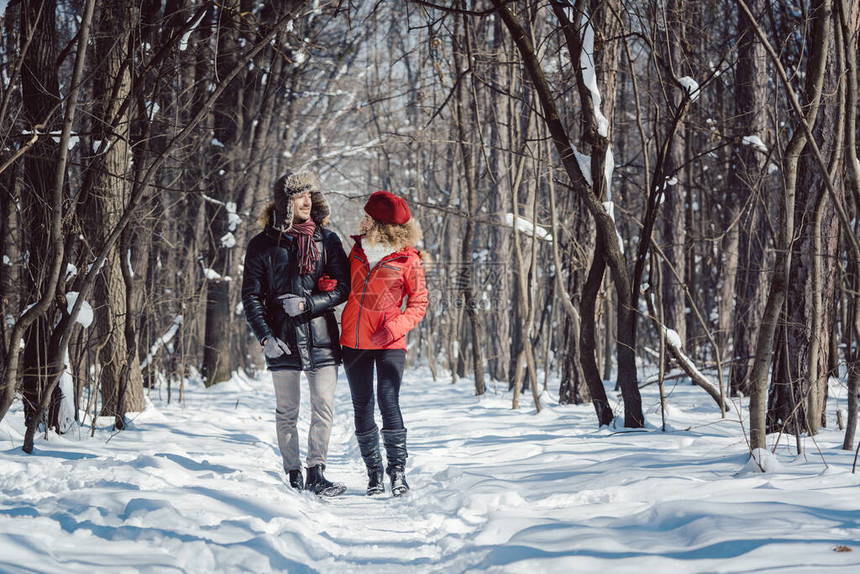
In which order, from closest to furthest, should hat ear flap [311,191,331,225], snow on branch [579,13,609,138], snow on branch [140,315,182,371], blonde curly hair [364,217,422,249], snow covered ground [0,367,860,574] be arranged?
snow covered ground [0,367,860,574] < blonde curly hair [364,217,422,249] < hat ear flap [311,191,331,225] < snow on branch [579,13,609,138] < snow on branch [140,315,182,371]

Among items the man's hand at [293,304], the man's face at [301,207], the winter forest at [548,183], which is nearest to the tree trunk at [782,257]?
the winter forest at [548,183]

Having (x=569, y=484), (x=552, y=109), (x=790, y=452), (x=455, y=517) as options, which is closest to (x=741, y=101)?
(x=552, y=109)

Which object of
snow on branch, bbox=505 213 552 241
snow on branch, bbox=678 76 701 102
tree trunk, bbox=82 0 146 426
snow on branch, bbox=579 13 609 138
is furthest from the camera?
snow on branch, bbox=505 213 552 241

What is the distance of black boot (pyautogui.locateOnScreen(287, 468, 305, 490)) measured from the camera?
4266 mm

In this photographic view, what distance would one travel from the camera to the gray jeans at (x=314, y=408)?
4.23 metres

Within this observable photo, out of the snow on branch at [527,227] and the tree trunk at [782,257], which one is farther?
the snow on branch at [527,227]

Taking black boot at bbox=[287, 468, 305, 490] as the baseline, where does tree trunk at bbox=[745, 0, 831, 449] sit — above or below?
above

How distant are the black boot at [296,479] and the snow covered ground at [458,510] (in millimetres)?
151

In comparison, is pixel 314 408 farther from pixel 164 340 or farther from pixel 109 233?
pixel 164 340

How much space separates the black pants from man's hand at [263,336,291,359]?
0.40m

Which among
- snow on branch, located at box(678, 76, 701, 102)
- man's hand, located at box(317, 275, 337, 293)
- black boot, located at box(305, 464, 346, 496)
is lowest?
black boot, located at box(305, 464, 346, 496)

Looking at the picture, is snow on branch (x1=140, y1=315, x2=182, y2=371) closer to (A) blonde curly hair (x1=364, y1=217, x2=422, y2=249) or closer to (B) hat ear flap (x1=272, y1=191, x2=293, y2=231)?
(B) hat ear flap (x1=272, y1=191, x2=293, y2=231)

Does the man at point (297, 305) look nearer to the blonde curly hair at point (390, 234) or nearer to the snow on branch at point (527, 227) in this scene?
the blonde curly hair at point (390, 234)

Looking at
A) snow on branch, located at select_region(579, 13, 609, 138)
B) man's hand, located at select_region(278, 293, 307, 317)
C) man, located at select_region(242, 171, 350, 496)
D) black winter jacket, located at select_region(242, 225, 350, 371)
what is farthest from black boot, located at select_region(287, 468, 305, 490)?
snow on branch, located at select_region(579, 13, 609, 138)
